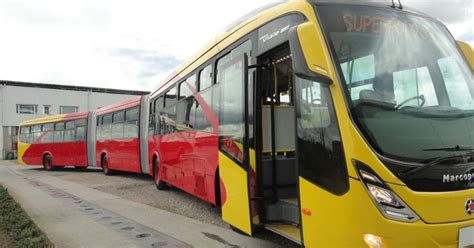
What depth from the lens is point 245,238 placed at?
6.38 m

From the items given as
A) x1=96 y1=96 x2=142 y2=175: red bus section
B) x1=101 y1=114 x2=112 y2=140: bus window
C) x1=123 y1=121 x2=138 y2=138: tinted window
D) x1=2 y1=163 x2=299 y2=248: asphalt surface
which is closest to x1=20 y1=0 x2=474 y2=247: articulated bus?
x1=2 y1=163 x2=299 y2=248: asphalt surface

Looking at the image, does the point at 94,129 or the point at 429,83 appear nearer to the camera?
the point at 429,83

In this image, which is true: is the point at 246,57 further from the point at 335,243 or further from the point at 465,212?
the point at 465,212

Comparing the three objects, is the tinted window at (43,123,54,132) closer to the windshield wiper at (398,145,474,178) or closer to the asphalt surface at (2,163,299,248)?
the asphalt surface at (2,163,299,248)

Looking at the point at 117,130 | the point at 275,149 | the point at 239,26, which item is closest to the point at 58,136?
the point at 117,130

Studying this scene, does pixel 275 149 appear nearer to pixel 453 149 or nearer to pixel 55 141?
pixel 453 149

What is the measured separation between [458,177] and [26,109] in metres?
45.3

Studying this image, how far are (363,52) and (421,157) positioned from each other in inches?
46.4

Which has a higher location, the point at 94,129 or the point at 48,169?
the point at 94,129

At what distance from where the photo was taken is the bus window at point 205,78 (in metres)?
7.46

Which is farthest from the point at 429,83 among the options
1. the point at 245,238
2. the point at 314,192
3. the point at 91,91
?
the point at 91,91

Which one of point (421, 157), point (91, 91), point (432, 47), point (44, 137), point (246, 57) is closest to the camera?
point (421, 157)

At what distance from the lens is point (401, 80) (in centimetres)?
409

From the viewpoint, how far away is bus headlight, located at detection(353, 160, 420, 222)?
3479 mm
